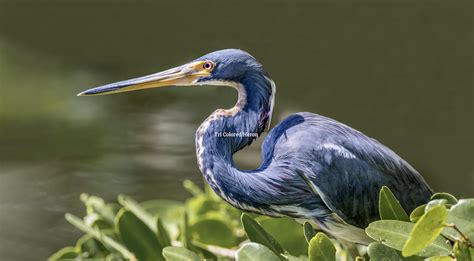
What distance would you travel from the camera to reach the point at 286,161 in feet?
4.02

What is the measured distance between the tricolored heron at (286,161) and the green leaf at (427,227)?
14.4 inches

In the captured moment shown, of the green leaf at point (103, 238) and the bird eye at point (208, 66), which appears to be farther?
the green leaf at point (103, 238)

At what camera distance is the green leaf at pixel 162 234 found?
136 cm

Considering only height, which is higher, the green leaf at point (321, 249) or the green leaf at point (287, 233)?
the green leaf at point (321, 249)

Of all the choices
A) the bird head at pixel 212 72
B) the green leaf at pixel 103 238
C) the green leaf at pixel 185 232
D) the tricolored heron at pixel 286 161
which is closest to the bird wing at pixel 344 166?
the tricolored heron at pixel 286 161

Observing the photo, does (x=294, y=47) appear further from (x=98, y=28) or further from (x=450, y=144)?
(x=98, y=28)

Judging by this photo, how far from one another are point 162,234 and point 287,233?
8.2 inches

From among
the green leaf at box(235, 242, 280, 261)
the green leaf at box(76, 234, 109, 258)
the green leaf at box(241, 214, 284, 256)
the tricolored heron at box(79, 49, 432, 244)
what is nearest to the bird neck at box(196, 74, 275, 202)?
the tricolored heron at box(79, 49, 432, 244)

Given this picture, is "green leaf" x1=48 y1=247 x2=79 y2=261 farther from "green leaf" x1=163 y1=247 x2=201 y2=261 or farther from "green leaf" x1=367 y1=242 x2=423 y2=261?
"green leaf" x1=367 y1=242 x2=423 y2=261

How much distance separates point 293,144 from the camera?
1.23 metres

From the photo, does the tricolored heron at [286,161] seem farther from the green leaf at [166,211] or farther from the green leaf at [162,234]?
the green leaf at [166,211]

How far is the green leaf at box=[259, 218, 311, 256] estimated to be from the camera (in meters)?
1.33

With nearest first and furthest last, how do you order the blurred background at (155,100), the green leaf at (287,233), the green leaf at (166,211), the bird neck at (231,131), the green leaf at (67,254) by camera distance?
the bird neck at (231,131)
the green leaf at (287,233)
the green leaf at (67,254)
the green leaf at (166,211)
the blurred background at (155,100)

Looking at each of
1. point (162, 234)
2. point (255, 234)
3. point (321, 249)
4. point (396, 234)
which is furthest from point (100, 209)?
point (396, 234)
